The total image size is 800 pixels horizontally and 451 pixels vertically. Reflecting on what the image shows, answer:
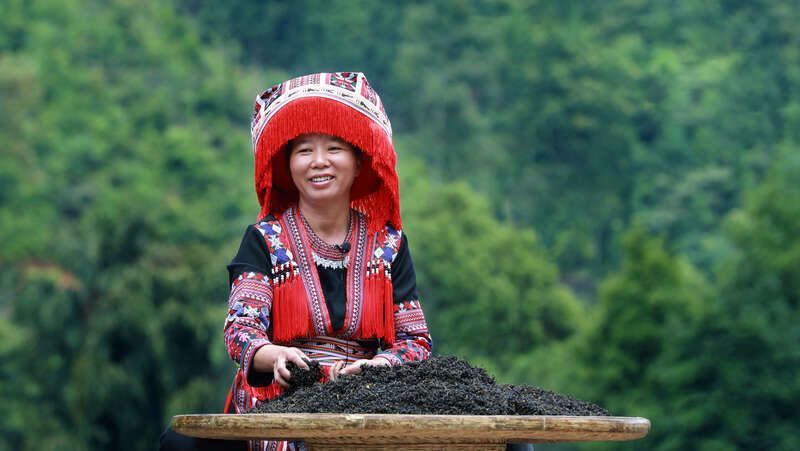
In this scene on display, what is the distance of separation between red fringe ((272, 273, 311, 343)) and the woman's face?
0.80 feet

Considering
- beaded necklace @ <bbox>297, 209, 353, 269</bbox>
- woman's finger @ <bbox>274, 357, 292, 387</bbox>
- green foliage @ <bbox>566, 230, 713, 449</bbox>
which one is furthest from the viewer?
green foliage @ <bbox>566, 230, 713, 449</bbox>

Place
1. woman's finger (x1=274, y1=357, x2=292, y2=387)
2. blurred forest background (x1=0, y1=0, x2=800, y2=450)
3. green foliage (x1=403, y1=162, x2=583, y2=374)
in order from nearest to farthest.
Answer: woman's finger (x1=274, y1=357, x2=292, y2=387) → blurred forest background (x1=0, y1=0, x2=800, y2=450) → green foliage (x1=403, y1=162, x2=583, y2=374)


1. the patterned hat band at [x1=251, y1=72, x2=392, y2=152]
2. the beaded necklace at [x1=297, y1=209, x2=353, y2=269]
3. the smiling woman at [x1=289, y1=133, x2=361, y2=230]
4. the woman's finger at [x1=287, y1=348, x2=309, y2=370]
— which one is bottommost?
the woman's finger at [x1=287, y1=348, x2=309, y2=370]

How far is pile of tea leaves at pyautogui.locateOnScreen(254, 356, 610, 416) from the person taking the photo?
106 inches

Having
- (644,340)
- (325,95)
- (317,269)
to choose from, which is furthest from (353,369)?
(644,340)

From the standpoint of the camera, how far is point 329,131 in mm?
3283

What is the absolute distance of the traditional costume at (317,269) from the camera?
3225 millimetres

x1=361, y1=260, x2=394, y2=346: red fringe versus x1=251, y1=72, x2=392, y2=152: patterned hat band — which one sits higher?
x1=251, y1=72, x2=392, y2=152: patterned hat band

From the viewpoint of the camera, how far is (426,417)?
2535mm

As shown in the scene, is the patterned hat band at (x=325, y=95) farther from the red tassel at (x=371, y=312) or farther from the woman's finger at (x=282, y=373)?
the woman's finger at (x=282, y=373)

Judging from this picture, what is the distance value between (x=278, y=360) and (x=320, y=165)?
0.56 m

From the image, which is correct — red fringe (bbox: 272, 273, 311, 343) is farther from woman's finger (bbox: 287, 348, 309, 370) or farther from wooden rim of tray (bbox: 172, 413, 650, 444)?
wooden rim of tray (bbox: 172, 413, 650, 444)

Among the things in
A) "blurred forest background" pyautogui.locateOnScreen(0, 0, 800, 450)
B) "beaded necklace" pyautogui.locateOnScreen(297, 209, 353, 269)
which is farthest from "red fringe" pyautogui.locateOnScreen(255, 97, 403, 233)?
"blurred forest background" pyautogui.locateOnScreen(0, 0, 800, 450)

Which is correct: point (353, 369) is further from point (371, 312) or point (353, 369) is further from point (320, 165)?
point (320, 165)
